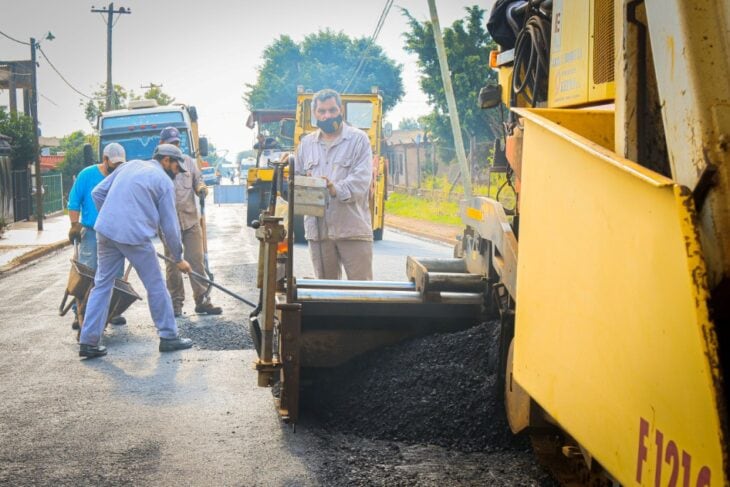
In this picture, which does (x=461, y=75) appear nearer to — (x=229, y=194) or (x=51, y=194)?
(x=229, y=194)

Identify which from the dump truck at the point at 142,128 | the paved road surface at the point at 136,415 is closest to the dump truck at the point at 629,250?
the paved road surface at the point at 136,415

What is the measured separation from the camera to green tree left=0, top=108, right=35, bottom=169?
28.6m

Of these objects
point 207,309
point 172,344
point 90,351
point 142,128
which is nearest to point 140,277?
point 172,344

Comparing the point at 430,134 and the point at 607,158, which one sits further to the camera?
the point at 430,134

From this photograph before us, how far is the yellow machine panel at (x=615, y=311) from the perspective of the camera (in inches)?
74.0

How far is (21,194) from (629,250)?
29511 mm

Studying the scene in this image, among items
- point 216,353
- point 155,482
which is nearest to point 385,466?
point 155,482

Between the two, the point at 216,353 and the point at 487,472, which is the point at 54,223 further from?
the point at 487,472

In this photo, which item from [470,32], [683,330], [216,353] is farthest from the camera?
[470,32]

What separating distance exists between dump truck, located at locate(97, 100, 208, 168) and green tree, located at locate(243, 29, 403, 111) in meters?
42.3

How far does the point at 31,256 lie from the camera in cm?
1717

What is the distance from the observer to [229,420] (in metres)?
5.36

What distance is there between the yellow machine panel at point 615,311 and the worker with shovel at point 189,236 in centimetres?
677

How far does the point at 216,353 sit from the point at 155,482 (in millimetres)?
3164
